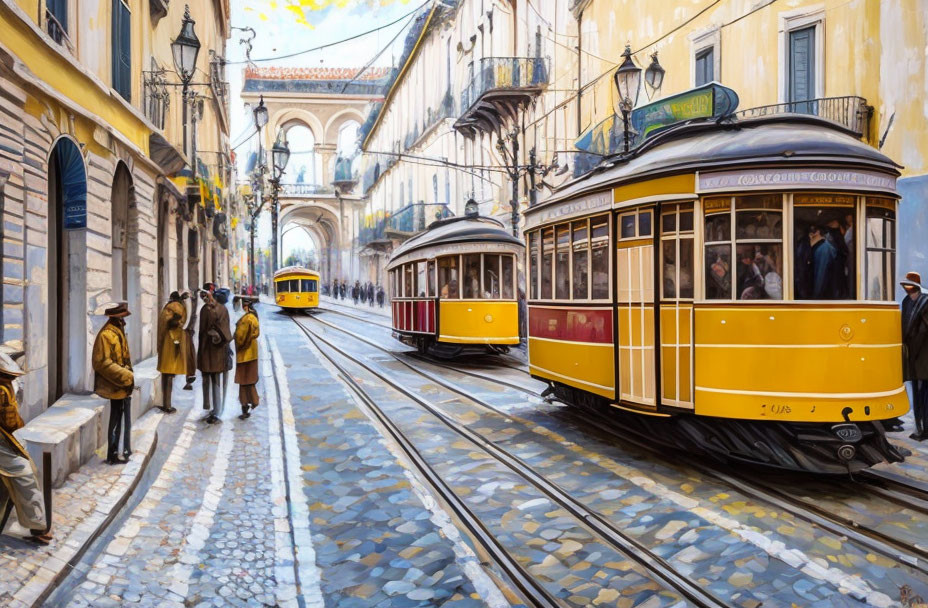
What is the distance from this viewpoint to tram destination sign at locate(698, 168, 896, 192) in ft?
20.2

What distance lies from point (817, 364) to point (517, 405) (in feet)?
16.3

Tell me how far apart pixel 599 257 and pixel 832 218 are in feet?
7.60

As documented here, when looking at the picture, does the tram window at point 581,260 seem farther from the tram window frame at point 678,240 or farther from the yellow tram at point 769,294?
the tram window frame at point 678,240

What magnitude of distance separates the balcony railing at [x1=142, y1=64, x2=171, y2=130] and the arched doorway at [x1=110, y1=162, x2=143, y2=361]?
181 cm

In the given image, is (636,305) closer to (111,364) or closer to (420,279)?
(111,364)

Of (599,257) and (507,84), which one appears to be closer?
(599,257)

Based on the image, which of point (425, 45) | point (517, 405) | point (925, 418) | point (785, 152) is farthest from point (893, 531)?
point (425, 45)

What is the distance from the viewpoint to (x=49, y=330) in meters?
8.05

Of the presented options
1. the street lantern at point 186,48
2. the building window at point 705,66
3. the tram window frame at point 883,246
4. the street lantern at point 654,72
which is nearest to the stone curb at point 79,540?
the tram window frame at point 883,246

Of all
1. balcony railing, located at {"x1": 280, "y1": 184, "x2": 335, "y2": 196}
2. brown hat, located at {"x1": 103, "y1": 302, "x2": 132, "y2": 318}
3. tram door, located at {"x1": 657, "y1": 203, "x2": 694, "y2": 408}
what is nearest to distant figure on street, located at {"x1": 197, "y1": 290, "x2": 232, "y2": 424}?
brown hat, located at {"x1": 103, "y1": 302, "x2": 132, "y2": 318}

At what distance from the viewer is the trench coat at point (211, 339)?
9.48 meters

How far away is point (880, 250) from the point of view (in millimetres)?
6344

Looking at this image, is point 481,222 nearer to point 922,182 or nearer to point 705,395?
point 922,182

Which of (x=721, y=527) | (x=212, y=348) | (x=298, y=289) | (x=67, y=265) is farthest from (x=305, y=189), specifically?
(x=721, y=527)
